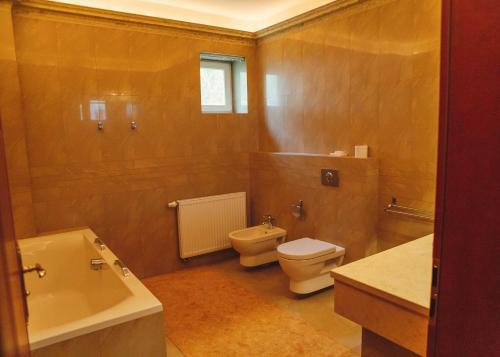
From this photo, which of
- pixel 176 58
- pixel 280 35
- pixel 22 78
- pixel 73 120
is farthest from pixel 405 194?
pixel 22 78

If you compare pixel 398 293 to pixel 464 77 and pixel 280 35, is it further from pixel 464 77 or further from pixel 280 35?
pixel 280 35

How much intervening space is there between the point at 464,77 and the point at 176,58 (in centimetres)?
327

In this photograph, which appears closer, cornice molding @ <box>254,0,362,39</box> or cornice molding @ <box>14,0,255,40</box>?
cornice molding @ <box>14,0,255,40</box>

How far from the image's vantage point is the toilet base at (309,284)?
309 cm

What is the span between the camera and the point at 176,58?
368 cm

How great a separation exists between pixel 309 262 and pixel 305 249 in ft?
0.44

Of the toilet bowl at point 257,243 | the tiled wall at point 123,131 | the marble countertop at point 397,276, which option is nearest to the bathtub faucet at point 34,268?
the marble countertop at point 397,276

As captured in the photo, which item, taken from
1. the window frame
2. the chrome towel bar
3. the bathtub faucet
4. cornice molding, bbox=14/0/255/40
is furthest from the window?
the bathtub faucet

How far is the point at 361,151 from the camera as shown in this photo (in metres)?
3.11

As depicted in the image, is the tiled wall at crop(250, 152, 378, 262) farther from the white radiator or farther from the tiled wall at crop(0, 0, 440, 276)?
the white radiator

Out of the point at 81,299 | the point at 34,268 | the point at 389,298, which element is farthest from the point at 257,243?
the point at 34,268

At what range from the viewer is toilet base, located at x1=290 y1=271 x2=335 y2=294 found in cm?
309

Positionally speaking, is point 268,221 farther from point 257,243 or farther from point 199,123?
point 199,123

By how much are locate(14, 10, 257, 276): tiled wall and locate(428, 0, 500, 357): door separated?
3.09 metres
